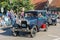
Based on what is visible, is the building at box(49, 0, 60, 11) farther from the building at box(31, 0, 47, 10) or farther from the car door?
the car door

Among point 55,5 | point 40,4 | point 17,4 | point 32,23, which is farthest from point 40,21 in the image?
point 40,4

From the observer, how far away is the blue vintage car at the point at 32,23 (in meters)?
14.3

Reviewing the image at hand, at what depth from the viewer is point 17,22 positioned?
14.6m

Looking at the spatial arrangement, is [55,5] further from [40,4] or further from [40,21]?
[40,21]

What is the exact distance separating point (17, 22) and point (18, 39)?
4.63 ft

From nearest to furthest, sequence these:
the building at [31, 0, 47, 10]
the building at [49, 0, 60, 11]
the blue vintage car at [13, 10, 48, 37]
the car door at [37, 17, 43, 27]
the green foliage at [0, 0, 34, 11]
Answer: the blue vintage car at [13, 10, 48, 37] → the car door at [37, 17, 43, 27] → the green foliage at [0, 0, 34, 11] → the building at [49, 0, 60, 11] → the building at [31, 0, 47, 10]

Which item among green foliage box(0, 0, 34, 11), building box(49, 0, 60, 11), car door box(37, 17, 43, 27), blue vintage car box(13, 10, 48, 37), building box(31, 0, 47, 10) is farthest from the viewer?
building box(31, 0, 47, 10)

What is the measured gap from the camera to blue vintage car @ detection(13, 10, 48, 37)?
562 inches

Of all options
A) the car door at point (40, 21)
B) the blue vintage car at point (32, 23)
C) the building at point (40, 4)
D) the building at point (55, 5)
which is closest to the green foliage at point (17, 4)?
the building at point (40, 4)

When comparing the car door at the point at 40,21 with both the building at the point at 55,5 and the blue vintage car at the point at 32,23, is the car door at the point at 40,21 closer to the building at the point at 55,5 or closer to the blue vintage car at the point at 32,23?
the blue vintage car at the point at 32,23

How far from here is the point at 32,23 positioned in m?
14.5

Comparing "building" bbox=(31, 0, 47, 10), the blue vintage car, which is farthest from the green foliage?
the blue vintage car

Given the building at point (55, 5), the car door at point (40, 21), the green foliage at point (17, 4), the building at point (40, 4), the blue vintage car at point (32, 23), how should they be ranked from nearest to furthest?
the blue vintage car at point (32, 23), the car door at point (40, 21), the green foliage at point (17, 4), the building at point (55, 5), the building at point (40, 4)

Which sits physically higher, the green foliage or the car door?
the green foliage
